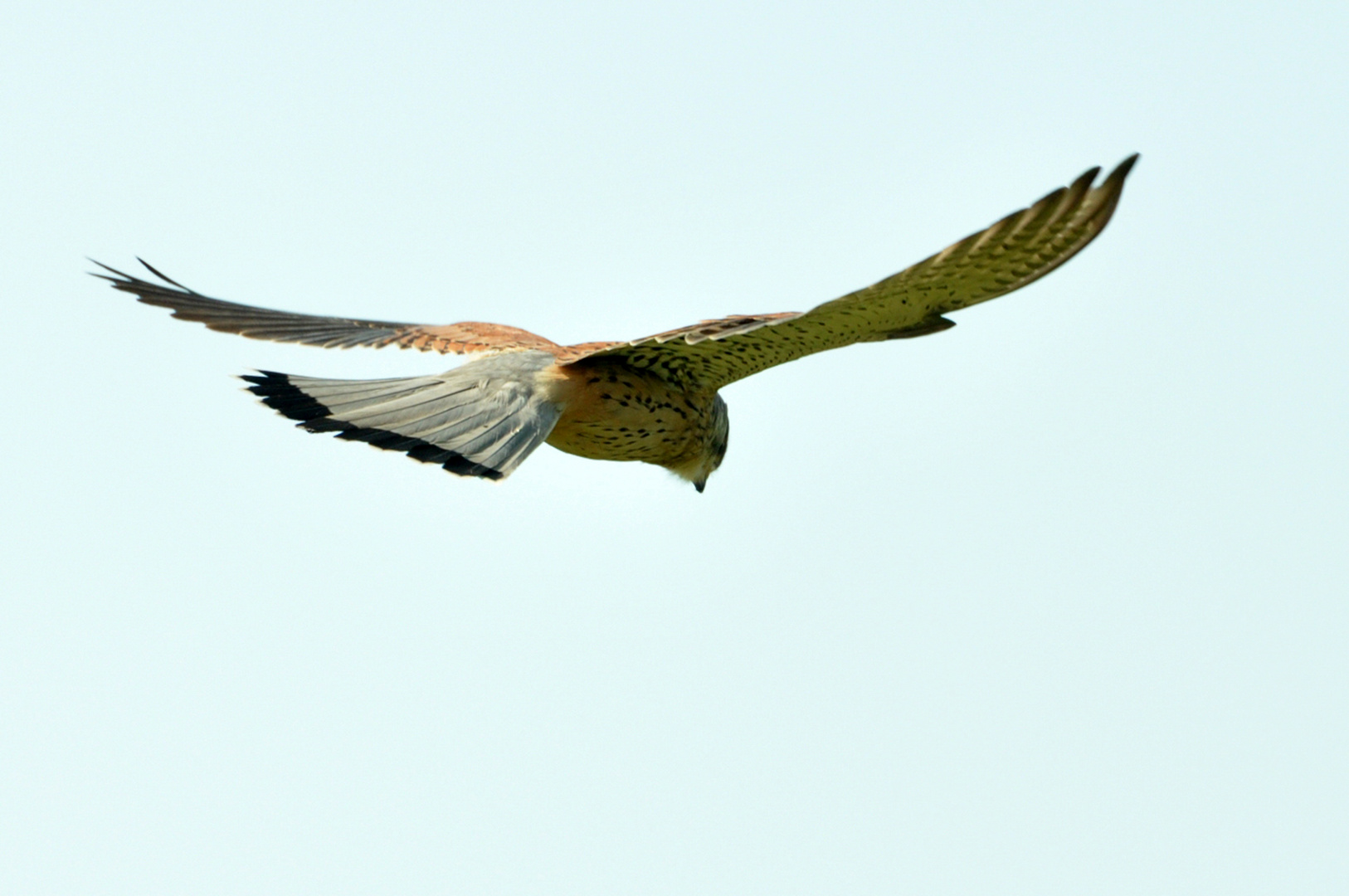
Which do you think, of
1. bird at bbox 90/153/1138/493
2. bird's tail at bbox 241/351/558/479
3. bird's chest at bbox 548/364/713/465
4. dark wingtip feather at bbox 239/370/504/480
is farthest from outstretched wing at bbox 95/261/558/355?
dark wingtip feather at bbox 239/370/504/480

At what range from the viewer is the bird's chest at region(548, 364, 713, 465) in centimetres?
A: 509

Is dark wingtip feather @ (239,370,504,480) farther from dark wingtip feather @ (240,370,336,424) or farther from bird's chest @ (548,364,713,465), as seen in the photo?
bird's chest @ (548,364,713,465)

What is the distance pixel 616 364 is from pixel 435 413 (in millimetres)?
928

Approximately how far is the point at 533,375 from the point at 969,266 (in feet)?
5.20

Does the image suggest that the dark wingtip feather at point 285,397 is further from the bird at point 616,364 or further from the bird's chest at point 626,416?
the bird's chest at point 626,416

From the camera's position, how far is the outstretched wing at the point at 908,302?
384 centimetres

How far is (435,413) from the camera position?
445 centimetres

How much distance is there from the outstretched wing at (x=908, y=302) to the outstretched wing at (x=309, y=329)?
0.71 metres

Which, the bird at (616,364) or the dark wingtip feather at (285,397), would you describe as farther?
the dark wingtip feather at (285,397)

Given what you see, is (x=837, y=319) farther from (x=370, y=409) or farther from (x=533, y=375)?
(x=370, y=409)

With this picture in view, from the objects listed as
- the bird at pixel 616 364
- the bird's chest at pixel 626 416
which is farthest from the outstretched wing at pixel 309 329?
the bird's chest at pixel 626 416

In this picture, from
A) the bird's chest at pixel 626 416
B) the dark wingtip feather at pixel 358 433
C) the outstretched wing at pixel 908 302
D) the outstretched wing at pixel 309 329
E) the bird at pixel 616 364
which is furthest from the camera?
the outstretched wing at pixel 309 329

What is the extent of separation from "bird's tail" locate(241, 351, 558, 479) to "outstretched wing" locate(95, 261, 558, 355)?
95cm

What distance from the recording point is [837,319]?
467 cm
